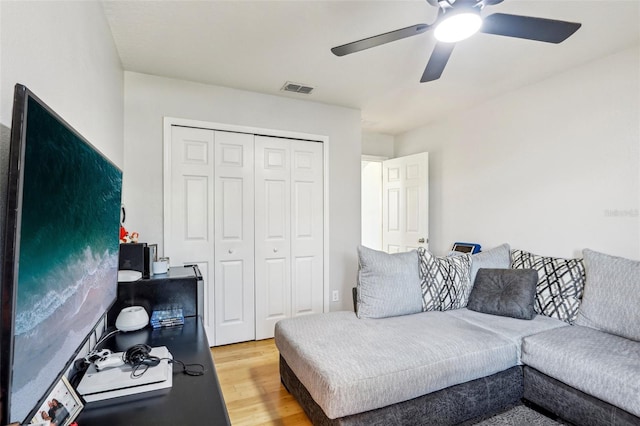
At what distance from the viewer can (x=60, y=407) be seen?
772mm

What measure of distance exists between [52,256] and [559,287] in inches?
113

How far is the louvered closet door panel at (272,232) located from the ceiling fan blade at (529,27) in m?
2.07

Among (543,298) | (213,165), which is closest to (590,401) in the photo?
(543,298)

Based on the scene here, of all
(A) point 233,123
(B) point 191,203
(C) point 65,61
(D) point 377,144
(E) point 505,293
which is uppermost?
(D) point 377,144

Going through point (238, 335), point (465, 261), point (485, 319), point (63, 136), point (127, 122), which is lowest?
point (238, 335)

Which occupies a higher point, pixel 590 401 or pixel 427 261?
pixel 427 261

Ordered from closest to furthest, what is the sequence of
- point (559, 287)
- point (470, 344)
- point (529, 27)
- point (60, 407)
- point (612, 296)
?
point (60, 407), point (529, 27), point (470, 344), point (612, 296), point (559, 287)

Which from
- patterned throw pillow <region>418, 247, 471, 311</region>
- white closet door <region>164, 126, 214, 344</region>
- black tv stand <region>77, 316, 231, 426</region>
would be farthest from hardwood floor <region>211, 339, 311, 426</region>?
patterned throw pillow <region>418, 247, 471, 311</region>

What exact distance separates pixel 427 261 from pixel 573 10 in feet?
5.92

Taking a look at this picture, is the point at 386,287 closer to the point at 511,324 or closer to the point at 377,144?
the point at 511,324

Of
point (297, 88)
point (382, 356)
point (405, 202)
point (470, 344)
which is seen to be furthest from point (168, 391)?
point (405, 202)

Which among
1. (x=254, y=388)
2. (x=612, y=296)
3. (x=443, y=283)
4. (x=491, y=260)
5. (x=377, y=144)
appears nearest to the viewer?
(x=612, y=296)

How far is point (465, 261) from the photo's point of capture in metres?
2.71

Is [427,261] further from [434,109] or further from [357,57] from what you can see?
[434,109]
